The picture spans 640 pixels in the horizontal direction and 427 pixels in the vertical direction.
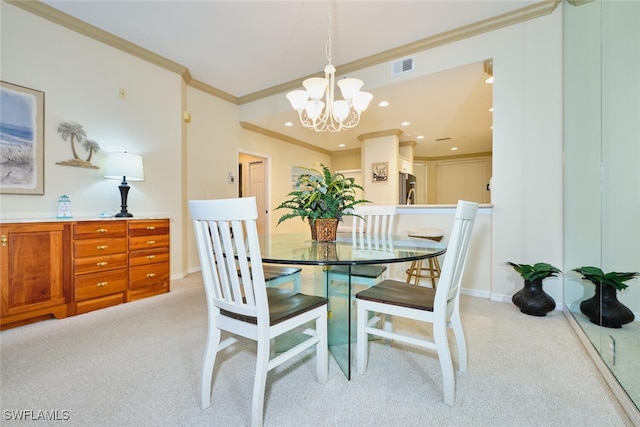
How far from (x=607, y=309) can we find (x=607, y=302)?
69mm

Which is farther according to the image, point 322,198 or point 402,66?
point 402,66

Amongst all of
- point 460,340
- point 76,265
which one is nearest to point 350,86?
point 460,340

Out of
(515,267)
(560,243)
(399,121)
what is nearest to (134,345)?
(515,267)

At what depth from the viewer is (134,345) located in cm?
192

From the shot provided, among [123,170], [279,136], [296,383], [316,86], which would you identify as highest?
[279,136]

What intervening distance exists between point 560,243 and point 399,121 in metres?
3.09

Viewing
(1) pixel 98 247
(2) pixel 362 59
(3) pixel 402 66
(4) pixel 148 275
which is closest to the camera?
(1) pixel 98 247

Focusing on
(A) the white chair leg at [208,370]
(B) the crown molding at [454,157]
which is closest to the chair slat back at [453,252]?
(A) the white chair leg at [208,370]

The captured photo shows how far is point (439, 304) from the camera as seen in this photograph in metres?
1.33

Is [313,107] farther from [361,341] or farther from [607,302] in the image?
[607,302]

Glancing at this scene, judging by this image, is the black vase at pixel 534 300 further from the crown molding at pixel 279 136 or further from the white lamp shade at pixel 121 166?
the crown molding at pixel 279 136

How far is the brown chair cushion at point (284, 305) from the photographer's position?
1.24 meters

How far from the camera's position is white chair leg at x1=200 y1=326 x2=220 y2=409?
1.29 m

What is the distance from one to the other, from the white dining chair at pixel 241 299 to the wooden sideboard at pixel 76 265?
1.90 meters
